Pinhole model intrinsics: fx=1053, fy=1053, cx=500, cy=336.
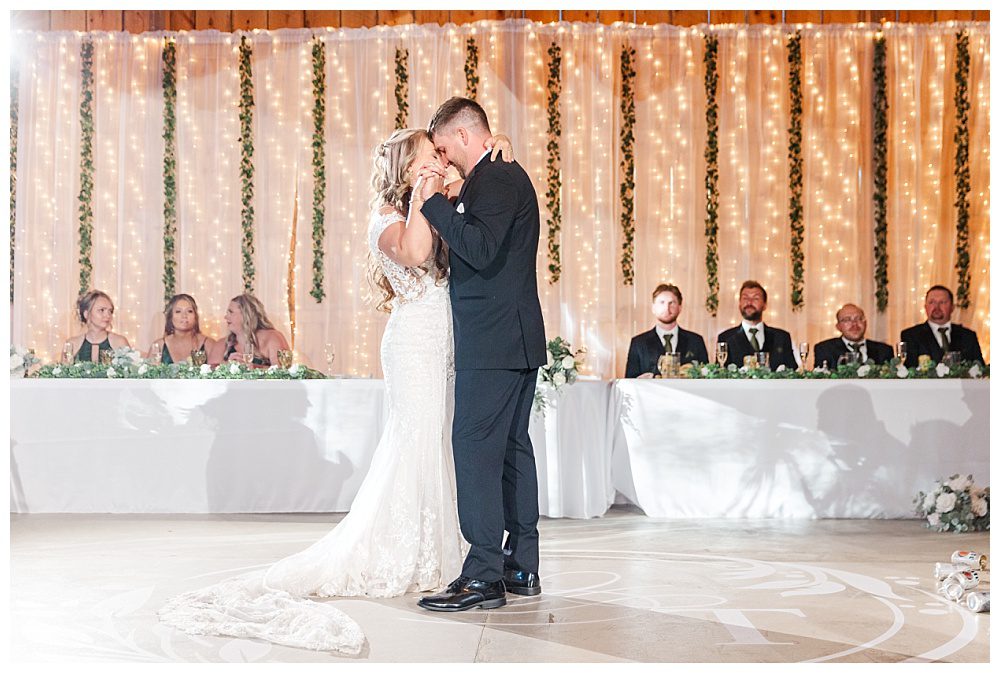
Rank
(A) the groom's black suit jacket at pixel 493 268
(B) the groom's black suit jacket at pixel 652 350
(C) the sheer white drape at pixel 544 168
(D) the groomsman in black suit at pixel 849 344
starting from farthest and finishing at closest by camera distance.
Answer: (C) the sheer white drape at pixel 544 168, (D) the groomsman in black suit at pixel 849 344, (B) the groom's black suit jacket at pixel 652 350, (A) the groom's black suit jacket at pixel 493 268

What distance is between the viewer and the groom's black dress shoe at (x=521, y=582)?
3639 mm

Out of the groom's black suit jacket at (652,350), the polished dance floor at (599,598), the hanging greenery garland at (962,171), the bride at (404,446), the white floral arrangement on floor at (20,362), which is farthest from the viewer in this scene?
the hanging greenery garland at (962,171)

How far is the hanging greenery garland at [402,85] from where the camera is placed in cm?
907

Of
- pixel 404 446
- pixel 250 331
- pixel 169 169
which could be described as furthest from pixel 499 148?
pixel 169 169

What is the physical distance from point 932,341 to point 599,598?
525 cm

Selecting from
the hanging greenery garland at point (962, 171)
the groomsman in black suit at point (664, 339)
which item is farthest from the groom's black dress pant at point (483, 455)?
the hanging greenery garland at point (962, 171)

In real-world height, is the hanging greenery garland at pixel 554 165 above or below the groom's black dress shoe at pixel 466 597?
above

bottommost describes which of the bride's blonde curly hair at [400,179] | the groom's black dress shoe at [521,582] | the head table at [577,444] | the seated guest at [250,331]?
the groom's black dress shoe at [521,582]

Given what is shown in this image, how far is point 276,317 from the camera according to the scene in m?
9.09

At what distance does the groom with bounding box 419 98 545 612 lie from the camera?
3.38m

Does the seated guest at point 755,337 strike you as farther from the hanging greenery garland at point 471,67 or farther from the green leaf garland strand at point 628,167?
the hanging greenery garland at point 471,67

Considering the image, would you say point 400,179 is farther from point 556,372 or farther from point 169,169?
point 169,169

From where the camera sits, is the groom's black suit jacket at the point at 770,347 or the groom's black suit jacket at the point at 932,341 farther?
the groom's black suit jacket at the point at 932,341

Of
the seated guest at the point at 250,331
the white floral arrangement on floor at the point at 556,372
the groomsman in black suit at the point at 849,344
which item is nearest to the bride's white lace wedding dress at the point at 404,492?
the white floral arrangement on floor at the point at 556,372
